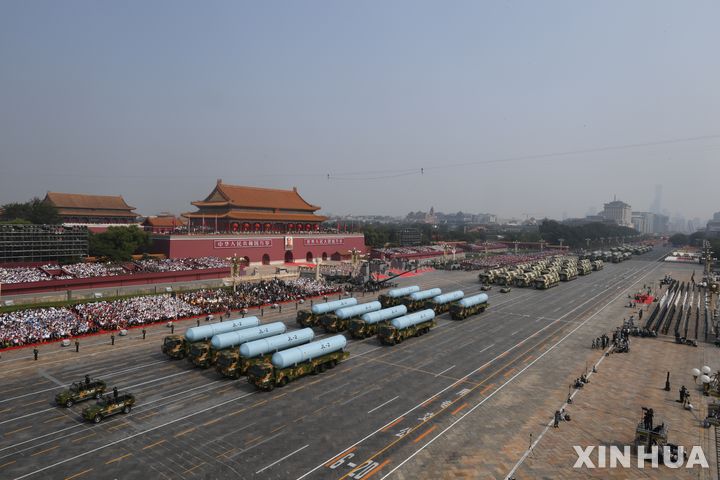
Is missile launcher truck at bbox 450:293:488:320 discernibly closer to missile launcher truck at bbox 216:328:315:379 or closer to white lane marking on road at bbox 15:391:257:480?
missile launcher truck at bbox 216:328:315:379

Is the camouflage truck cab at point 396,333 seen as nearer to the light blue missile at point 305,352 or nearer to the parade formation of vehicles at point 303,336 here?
the parade formation of vehicles at point 303,336

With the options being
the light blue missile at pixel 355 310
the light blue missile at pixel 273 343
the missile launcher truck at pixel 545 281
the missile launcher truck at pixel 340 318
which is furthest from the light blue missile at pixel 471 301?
the missile launcher truck at pixel 545 281

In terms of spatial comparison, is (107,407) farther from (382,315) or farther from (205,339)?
(382,315)

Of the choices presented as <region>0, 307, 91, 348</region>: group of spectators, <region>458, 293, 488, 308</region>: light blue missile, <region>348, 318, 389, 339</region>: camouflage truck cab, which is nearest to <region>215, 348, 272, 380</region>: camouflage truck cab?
<region>348, 318, 389, 339</region>: camouflage truck cab

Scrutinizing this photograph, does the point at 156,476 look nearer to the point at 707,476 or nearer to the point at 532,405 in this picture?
the point at 532,405

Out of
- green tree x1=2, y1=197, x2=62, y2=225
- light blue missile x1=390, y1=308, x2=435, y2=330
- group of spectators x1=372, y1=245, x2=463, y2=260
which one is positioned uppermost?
green tree x1=2, y1=197, x2=62, y2=225

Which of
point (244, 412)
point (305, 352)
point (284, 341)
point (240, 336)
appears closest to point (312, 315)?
point (284, 341)
